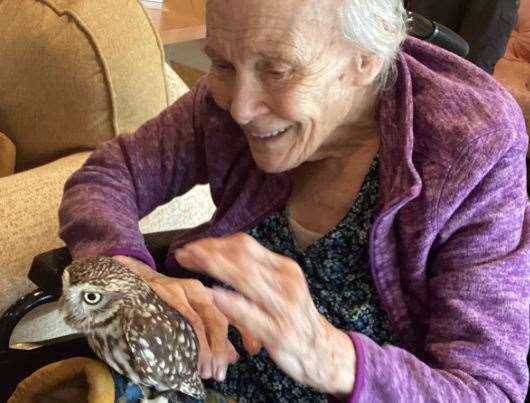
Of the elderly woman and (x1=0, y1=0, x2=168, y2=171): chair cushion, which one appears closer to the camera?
the elderly woman

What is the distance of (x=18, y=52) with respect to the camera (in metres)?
1.36

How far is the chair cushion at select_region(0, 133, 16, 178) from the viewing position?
139 centimetres

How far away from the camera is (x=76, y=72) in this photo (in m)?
1.30

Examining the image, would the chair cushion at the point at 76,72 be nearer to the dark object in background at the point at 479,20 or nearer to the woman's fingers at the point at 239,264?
the woman's fingers at the point at 239,264

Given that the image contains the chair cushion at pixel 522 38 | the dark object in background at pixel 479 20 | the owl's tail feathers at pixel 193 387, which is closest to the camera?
the owl's tail feathers at pixel 193 387

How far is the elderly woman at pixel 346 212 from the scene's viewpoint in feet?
2.48

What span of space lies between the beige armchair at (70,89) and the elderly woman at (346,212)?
→ 8.3 inches

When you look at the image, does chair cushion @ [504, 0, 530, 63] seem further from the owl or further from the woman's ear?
the owl

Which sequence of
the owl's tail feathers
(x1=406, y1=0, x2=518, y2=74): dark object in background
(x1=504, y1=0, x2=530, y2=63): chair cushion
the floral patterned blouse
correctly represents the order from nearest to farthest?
the owl's tail feathers, the floral patterned blouse, (x1=406, y1=0, x2=518, y2=74): dark object in background, (x1=504, y1=0, x2=530, y2=63): chair cushion

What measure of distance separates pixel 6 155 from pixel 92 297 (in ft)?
2.51

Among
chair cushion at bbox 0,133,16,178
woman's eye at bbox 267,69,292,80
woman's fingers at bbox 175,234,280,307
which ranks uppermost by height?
woman's eye at bbox 267,69,292,80

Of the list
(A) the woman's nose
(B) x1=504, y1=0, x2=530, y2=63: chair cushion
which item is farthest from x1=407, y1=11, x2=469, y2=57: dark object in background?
(B) x1=504, y1=0, x2=530, y2=63: chair cushion

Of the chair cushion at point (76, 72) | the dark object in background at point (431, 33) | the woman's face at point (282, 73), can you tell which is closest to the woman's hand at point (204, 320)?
the woman's face at point (282, 73)

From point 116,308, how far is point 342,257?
0.40 metres
